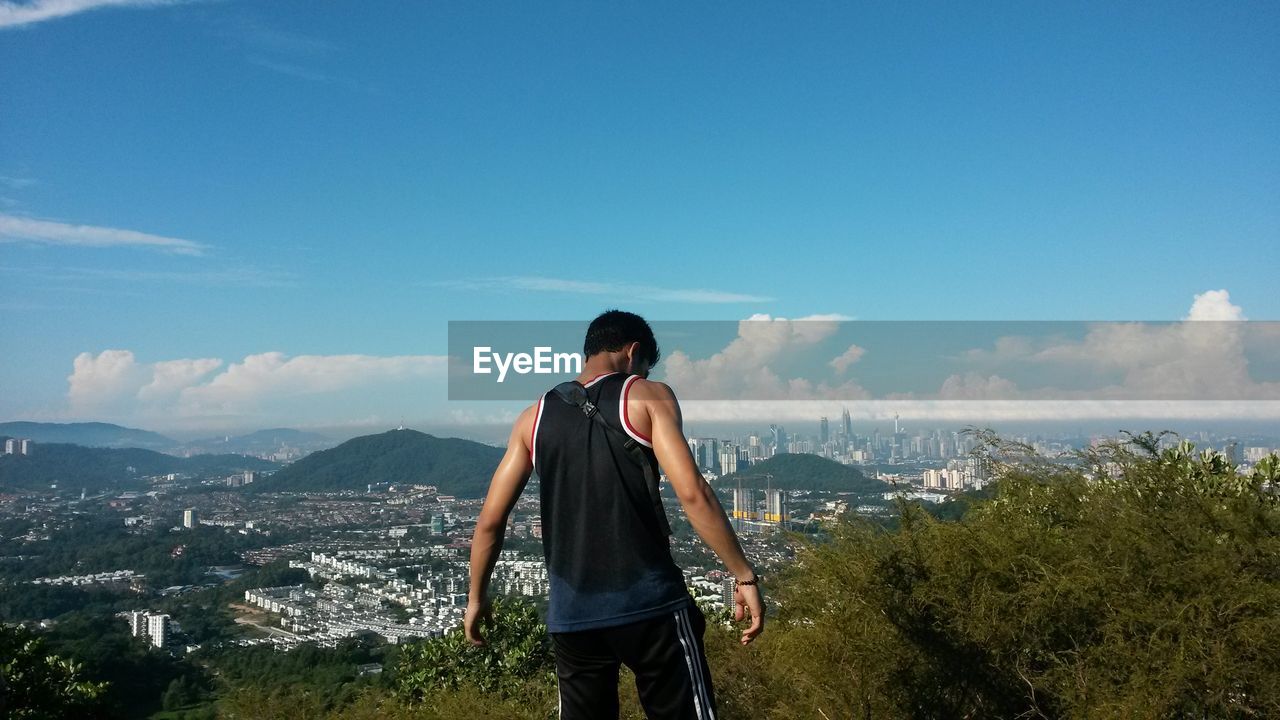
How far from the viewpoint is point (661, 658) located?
231 centimetres

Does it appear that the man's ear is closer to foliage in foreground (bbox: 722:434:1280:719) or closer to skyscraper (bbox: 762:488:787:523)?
foliage in foreground (bbox: 722:434:1280:719)

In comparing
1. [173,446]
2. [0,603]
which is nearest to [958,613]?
[0,603]

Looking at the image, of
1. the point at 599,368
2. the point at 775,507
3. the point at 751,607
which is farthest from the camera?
the point at 775,507

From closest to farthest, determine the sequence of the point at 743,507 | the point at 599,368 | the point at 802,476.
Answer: the point at 599,368 < the point at 743,507 < the point at 802,476

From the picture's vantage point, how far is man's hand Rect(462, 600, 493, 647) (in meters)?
2.75

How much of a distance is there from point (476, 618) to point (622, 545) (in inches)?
30.0

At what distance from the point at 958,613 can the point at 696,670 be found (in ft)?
9.65

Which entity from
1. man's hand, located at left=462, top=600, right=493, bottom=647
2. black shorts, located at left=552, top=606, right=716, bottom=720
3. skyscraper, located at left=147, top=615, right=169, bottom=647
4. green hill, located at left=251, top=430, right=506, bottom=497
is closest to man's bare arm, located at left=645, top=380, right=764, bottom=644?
black shorts, located at left=552, top=606, right=716, bottom=720

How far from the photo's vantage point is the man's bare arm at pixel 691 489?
2283mm

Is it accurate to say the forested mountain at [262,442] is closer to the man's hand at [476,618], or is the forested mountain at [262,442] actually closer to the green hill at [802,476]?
the green hill at [802,476]

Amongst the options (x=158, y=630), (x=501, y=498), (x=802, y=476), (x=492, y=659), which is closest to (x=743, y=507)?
(x=802, y=476)

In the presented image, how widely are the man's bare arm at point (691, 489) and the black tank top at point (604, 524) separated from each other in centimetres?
6

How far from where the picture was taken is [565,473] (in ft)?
7.83

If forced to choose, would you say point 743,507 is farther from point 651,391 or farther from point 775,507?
point 651,391
